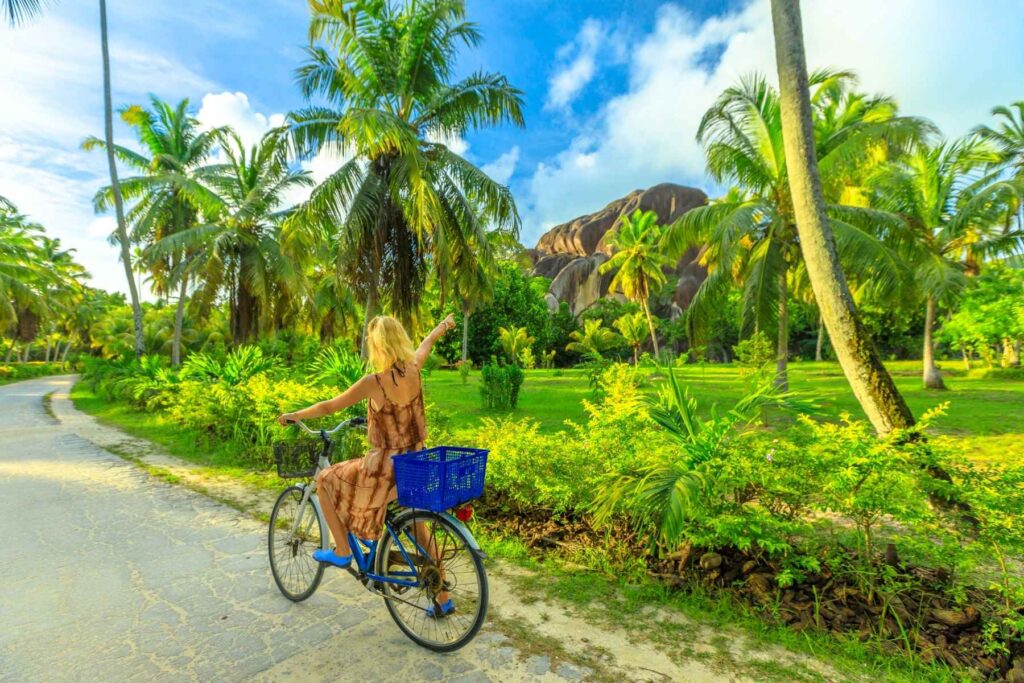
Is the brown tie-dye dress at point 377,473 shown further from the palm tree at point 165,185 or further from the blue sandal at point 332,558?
the palm tree at point 165,185

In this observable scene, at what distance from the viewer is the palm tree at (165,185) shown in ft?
60.4

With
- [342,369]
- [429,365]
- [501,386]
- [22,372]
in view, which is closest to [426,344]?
[342,369]

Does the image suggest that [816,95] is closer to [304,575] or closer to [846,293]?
[846,293]

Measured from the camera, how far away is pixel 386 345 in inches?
110

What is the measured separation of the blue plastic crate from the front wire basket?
0.85 m

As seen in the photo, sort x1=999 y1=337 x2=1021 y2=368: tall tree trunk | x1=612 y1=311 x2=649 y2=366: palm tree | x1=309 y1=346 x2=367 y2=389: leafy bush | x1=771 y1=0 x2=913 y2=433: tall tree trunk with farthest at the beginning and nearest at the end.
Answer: x1=612 y1=311 x2=649 y2=366: palm tree < x1=999 y1=337 x2=1021 y2=368: tall tree trunk < x1=309 y1=346 x2=367 y2=389: leafy bush < x1=771 y1=0 x2=913 y2=433: tall tree trunk

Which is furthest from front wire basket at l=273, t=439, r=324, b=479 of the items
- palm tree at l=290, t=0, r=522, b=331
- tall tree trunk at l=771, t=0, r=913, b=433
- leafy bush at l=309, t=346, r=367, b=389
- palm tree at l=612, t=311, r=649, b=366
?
palm tree at l=612, t=311, r=649, b=366

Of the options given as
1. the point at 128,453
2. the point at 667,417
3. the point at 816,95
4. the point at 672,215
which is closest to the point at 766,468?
the point at 667,417

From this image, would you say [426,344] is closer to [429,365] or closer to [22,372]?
[429,365]

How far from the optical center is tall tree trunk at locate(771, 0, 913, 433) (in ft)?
13.2

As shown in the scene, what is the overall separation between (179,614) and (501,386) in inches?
365

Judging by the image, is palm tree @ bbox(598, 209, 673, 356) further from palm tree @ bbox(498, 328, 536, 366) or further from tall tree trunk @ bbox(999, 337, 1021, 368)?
tall tree trunk @ bbox(999, 337, 1021, 368)

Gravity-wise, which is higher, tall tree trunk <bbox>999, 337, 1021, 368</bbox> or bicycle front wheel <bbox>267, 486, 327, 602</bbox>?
tall tree trunk <bbox>999, 337, 1021, 368</bbox>

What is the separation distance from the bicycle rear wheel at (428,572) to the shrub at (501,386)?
9.23 meters
